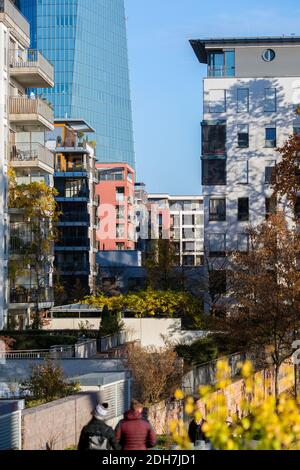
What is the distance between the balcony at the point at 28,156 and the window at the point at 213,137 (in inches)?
482

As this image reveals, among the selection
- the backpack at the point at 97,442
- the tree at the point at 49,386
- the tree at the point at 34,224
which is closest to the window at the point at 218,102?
the tree at the point at 34,224

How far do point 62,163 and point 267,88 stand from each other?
4285 cm

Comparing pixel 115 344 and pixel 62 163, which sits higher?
pixel 62 163

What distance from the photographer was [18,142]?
64250mm

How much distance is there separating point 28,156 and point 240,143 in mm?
15700

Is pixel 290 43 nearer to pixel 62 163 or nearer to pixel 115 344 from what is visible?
pixel 115 344

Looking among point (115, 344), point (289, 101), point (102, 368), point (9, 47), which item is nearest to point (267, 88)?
point (289, 101)

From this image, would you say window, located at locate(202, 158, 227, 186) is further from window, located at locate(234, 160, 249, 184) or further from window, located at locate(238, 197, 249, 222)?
window, located at locate(238, 197, 249, 222)

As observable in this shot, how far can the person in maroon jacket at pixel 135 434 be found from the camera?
17172 millimetres

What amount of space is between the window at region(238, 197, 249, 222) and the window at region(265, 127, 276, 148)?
3884mm

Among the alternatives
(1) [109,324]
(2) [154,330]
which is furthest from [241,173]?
(1) [109,324]

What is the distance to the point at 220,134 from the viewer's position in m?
72.9

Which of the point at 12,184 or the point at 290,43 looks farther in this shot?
the point at 290,43

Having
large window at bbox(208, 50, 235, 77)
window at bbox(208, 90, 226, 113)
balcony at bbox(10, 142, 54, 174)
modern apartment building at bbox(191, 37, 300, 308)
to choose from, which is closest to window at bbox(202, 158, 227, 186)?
modern apartment building at bbox(191, 37, 300, 308)
